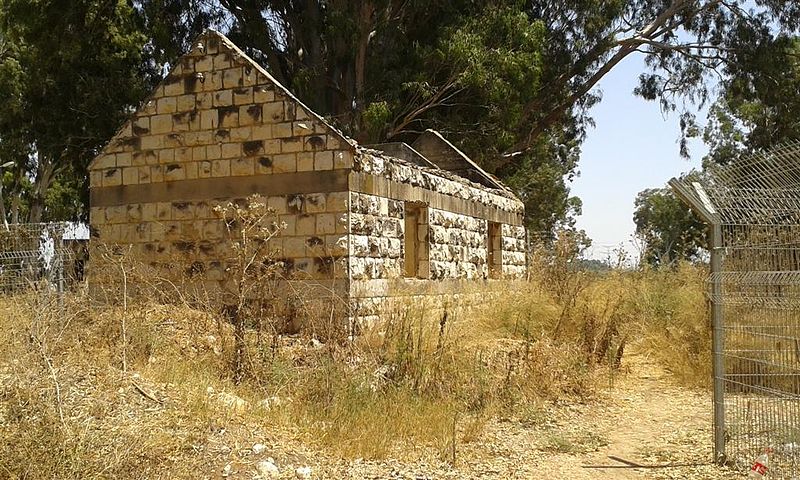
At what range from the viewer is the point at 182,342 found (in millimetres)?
8656

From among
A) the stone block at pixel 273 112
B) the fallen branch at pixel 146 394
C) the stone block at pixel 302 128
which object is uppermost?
the stone block at pixel 273 112

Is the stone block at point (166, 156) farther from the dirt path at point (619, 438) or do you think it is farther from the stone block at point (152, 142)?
the dirt path at point (619, 438)

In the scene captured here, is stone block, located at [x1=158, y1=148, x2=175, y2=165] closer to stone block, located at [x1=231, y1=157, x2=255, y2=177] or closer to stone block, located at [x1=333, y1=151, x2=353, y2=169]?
stone block, located at [x1=231, y1=157, x2=255, y2=177]

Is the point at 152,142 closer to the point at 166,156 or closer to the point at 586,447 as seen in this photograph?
the point at 166,156

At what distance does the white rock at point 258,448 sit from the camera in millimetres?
5945

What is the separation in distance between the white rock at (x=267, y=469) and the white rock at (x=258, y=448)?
0.50ft

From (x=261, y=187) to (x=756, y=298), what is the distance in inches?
264

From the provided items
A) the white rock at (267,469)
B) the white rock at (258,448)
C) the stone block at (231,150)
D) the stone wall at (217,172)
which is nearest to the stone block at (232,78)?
the stone wall at (217,172)

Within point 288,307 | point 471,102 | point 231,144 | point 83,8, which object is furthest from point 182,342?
point 83,8

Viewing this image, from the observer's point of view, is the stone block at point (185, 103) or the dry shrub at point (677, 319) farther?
the stone block at point (185, 103)

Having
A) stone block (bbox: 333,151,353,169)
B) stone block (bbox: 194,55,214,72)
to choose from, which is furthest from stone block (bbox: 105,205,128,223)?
stone block (bbox: 333,151,353,169)

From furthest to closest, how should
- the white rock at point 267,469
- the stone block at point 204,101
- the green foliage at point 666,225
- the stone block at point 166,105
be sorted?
the green foliage at point 666,225 → the stone block at point 166,105 → the stone block at point 204,101 → the white rock at point 267,469

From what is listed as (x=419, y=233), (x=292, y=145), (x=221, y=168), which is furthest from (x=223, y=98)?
(x=419, y=233)

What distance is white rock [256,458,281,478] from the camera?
5645 mm
